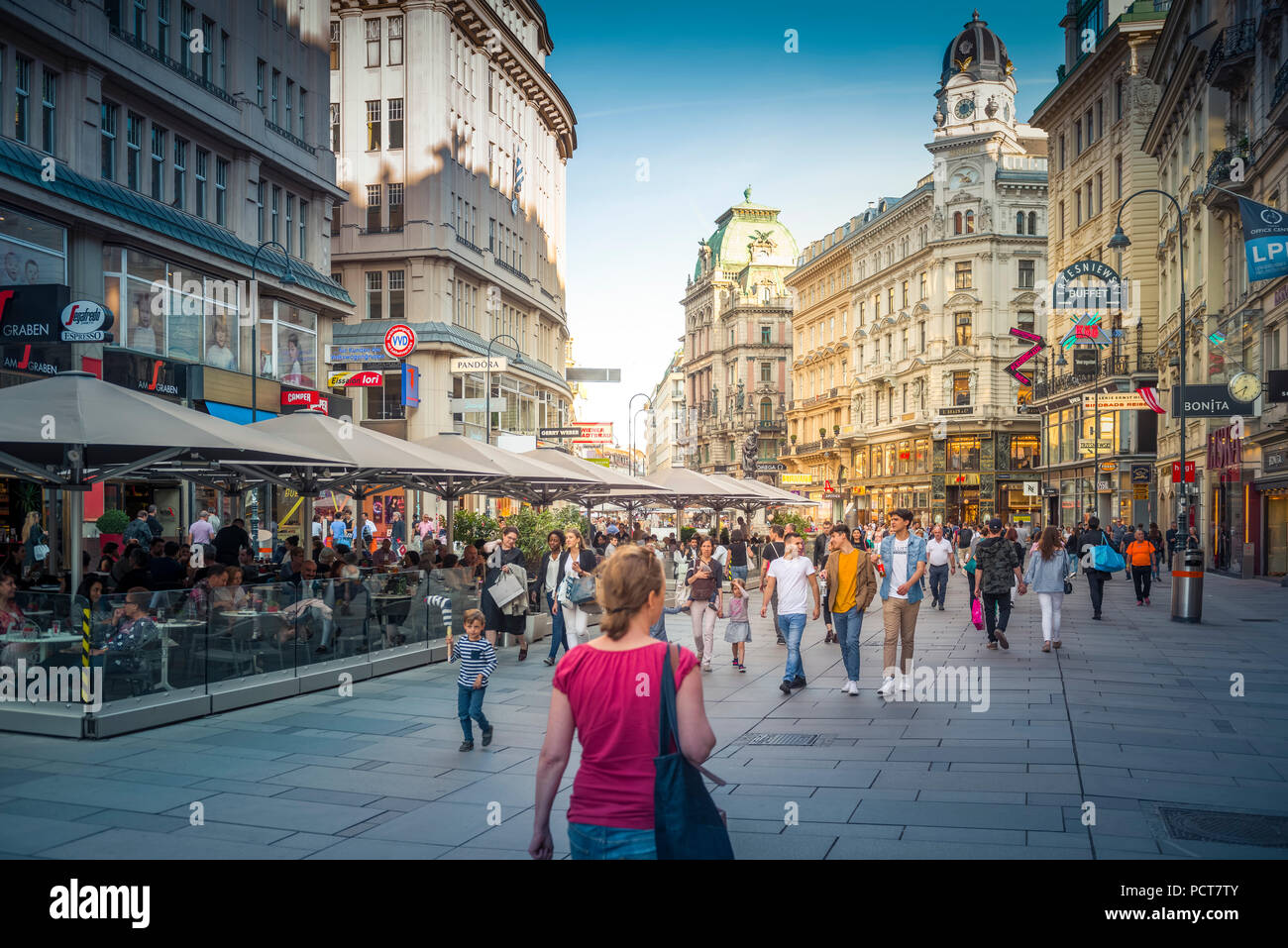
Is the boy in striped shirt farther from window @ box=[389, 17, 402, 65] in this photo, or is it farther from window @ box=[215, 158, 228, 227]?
window @ box=[389, 17, 402, 65]

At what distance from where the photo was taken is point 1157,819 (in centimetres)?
698

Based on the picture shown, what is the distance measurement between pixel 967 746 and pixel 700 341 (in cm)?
12159

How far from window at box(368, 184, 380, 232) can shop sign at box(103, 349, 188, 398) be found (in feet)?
77.6

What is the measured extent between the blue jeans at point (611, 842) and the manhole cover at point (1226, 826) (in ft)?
13.9

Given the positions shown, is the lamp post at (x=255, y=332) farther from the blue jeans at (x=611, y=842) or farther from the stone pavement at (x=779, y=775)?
the blue jeans at (x=611, y=842)

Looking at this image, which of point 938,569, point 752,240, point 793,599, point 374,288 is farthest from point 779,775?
point 752,240

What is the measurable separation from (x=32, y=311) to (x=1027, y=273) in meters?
62.5

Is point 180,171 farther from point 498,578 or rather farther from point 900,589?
point 900,589

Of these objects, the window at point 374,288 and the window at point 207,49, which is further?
the window at point 374,288

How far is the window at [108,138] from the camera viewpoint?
25.8 metres

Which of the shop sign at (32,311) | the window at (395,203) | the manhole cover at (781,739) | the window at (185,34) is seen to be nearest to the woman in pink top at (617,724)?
the manhole cover at (781,739)

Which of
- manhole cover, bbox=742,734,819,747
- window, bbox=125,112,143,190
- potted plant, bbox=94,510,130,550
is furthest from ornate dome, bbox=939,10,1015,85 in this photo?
manhole cover, bbox=742,734,819,747
